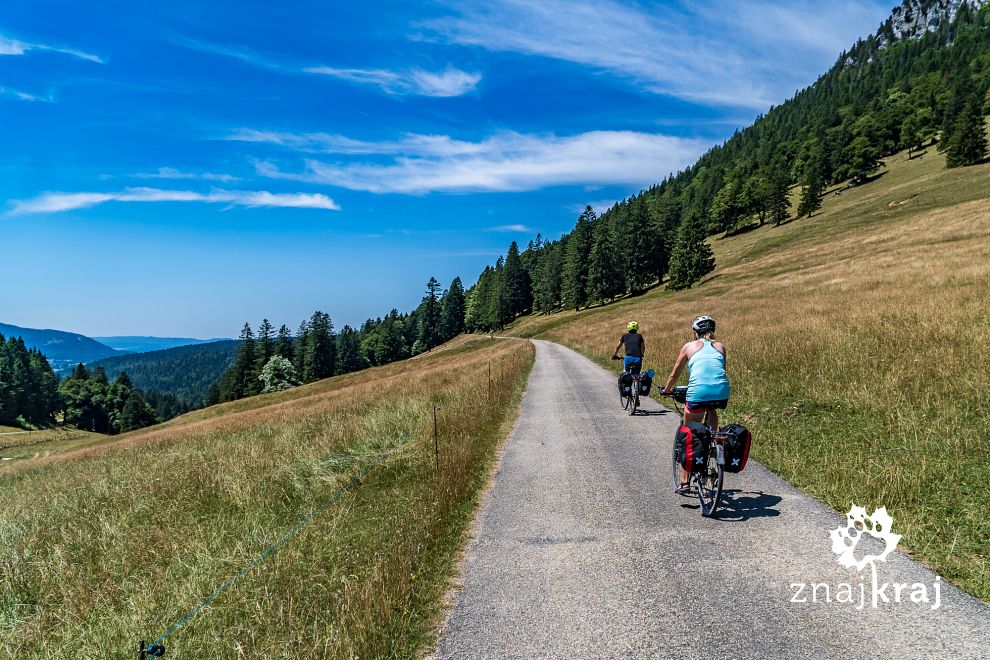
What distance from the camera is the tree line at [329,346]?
9656 centimetres

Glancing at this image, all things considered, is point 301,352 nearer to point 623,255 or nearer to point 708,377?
point 623,255

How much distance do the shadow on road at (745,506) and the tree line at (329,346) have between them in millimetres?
86763

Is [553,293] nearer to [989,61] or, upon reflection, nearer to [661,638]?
[661,638]

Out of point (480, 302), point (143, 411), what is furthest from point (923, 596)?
point (143, 411)

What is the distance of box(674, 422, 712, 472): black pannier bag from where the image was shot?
5.80 metres

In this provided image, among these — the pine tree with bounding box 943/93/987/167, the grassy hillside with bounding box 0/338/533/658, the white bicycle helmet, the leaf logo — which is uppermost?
the pine tree with bounding box 943/93/987/167

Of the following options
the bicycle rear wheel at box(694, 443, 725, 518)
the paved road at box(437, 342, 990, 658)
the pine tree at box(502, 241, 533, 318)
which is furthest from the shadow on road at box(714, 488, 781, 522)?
the pine tree at box(502, 241, 533, 318)

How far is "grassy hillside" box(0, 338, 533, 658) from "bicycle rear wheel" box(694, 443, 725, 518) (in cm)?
297

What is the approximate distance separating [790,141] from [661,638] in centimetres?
17581

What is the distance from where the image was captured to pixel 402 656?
3.54 metres

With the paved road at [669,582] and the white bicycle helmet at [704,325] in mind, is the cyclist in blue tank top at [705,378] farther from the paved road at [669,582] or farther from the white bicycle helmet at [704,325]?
the paved road at [669,582]

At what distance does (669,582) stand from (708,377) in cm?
268

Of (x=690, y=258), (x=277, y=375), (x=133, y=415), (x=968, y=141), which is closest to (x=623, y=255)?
(x=690, y=258)

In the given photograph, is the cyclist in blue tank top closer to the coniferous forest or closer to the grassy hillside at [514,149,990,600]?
the grassy hillside at [514,149,990,600]
